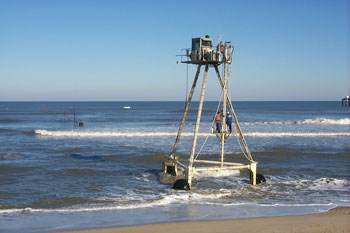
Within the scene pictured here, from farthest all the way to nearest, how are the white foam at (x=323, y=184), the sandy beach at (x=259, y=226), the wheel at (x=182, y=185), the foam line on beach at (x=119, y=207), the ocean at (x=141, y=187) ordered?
the white foam at (x=323, y=184) < the wheel at (x=182, y=185) < the foam line on beach at (x=119, y=207) < the ocean at (x=141, y=187) < the sandy beach at (x=259, y=226)

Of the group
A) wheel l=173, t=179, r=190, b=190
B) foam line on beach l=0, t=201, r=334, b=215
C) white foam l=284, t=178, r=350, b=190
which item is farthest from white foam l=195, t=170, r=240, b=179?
foam line on beach l=0, t=201, r=334, b=215

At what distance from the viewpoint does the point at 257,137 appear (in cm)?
3428

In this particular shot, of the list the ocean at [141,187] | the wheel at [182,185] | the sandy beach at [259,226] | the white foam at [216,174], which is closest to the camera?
the sandy beach at [259,226]

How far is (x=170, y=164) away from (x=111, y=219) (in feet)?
20.9

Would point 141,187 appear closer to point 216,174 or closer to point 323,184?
point 216,174

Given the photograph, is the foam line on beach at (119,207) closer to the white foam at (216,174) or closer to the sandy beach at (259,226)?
the sandy beach at (259,226)

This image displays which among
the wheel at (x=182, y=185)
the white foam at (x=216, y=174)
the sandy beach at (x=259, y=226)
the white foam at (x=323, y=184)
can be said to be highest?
the wheel at (x=182, y=185)

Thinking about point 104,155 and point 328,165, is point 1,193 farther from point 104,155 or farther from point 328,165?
point 328,165

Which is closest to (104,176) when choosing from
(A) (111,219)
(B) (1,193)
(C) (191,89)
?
(B) (1,193)

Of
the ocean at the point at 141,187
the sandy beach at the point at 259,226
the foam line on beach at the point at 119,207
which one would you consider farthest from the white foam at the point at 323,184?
the sandy beach at the point at 259,226

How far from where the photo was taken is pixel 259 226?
9.90m

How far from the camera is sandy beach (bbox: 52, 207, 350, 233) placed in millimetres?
9539

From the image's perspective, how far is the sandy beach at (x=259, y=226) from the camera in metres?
9.54

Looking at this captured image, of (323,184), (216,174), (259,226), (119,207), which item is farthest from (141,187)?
(323,184)
